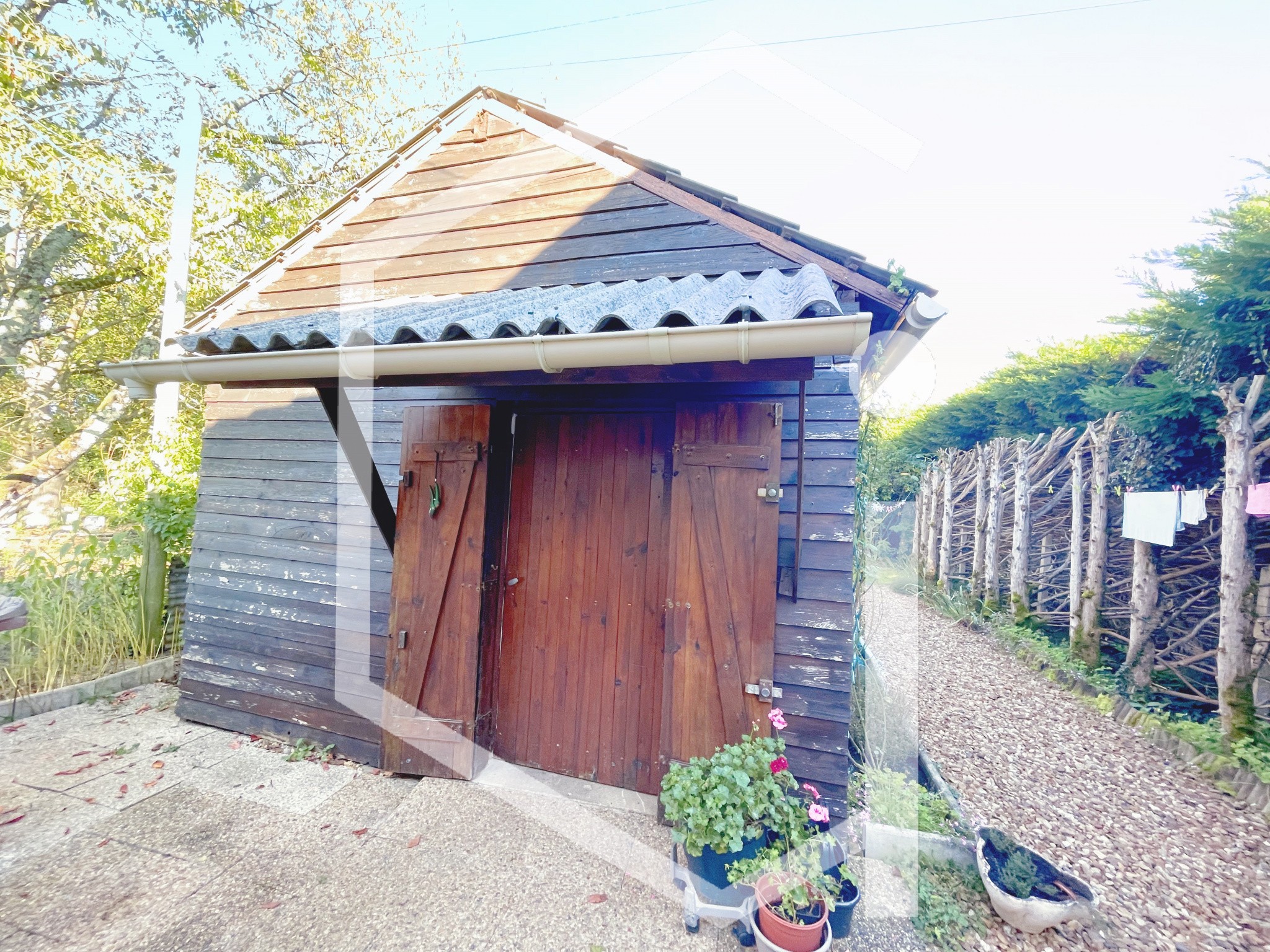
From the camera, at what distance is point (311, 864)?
2025 millimetres

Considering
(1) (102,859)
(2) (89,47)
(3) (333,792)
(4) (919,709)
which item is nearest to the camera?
(1) (102,859)

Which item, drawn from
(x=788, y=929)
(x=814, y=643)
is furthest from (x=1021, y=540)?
(x=788, y=929)

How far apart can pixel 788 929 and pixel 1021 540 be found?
579 centimetres

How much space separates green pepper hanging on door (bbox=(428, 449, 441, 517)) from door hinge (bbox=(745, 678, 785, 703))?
5.94 ft

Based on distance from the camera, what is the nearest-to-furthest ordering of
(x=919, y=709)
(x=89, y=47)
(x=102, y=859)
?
(x=102, y=859) → (x=919, y=709) → (x=89, y=47)

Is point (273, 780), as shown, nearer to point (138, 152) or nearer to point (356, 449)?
point (356, 449)

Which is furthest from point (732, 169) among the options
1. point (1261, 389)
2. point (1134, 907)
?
point (1134, 907)

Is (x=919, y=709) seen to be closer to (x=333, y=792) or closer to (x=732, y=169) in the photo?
(x=333, y=792)

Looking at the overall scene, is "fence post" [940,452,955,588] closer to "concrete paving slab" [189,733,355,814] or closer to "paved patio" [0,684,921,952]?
"paved patio" [0,684,921,952]

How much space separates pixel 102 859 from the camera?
6.64 feet

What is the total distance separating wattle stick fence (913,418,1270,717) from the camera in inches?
141

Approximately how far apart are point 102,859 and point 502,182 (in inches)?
156

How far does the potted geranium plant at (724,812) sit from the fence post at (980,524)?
618cm

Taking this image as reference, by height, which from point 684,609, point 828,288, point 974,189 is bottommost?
point 684,609
